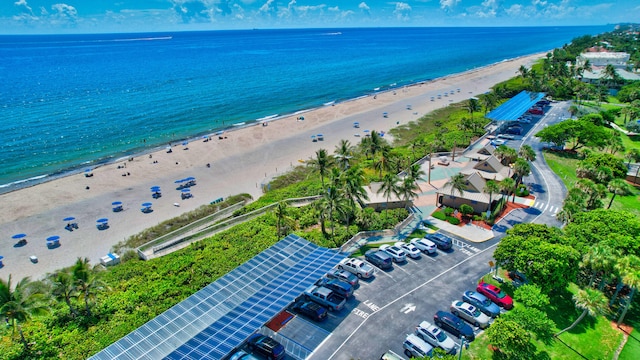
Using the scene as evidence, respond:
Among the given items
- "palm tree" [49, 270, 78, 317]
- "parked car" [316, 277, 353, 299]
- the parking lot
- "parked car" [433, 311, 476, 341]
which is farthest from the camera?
"parked car" [316, 277, 353, 299]

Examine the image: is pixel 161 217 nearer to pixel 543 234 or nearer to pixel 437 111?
pixel 543 234

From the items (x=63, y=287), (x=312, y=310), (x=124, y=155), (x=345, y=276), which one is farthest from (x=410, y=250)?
(x=124, y=155)

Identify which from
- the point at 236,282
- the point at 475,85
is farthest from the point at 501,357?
the point at 475,85

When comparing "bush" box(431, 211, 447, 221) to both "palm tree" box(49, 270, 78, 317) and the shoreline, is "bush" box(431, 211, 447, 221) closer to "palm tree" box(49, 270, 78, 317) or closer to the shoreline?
"palm tree" box(49, 270, 78, 317)

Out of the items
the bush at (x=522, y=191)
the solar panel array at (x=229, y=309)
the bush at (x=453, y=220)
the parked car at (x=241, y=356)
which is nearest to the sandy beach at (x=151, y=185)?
the solar panel array at (x=229, y=309)

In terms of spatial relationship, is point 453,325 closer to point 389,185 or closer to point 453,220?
point 453,220

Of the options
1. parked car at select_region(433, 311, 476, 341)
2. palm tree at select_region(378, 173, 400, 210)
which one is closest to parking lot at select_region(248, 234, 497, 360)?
parked car at select_region(433, 311, 476, 341)

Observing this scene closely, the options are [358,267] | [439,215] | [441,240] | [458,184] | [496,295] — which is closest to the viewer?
[496,295]
